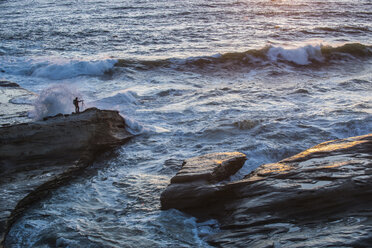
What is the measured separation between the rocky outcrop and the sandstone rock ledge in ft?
4.54

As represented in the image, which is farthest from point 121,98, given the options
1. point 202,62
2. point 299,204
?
point 299,204

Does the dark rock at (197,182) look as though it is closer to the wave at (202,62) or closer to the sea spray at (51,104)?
the sea spray at (51,104)

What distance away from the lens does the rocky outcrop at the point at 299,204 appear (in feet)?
8.94

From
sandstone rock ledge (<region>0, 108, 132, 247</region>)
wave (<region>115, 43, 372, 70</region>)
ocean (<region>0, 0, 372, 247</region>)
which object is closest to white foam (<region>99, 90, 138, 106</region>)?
ocean (<region>0, 0, 372, 247</region>)

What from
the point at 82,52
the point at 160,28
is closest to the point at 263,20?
the point at 160,28

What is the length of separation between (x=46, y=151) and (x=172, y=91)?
186 inches

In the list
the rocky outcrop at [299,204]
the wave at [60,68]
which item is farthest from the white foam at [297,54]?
the rocky outcrop at [299,204]

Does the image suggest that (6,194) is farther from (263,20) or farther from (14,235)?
(263,20)

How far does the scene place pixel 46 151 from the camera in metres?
4.52

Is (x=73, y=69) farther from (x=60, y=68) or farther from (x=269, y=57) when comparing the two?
(x=269, y=57)

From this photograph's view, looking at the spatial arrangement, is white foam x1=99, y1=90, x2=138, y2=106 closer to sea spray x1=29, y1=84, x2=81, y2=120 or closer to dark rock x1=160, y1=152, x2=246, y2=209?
sea spray x1=29, y1=84, x2=81, y2=120

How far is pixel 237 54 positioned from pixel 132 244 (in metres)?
10.2

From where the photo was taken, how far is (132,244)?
3145 millimetres

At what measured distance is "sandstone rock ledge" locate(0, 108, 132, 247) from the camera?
3.79m
